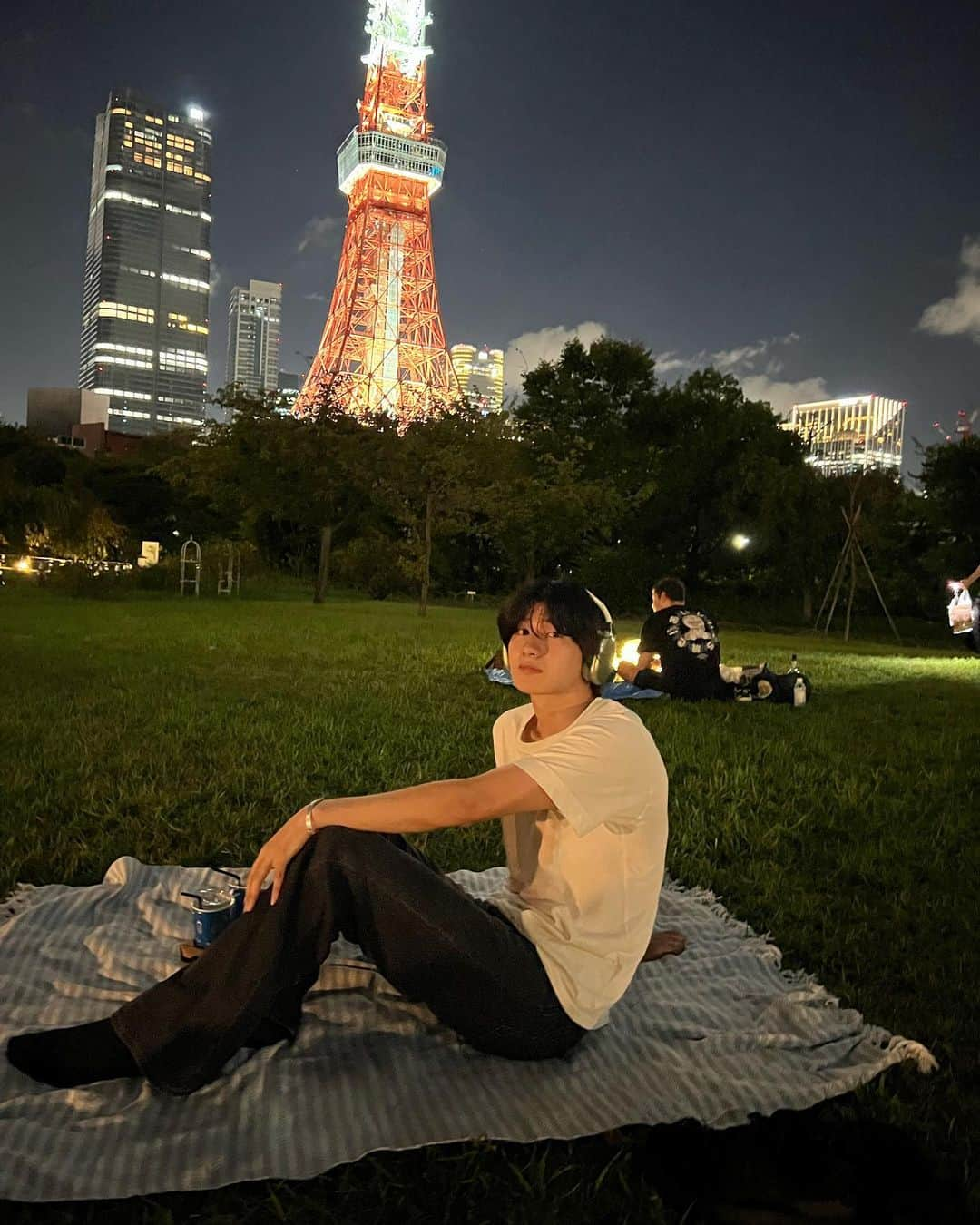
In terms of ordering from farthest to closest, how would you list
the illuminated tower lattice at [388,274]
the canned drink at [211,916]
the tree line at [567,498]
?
the illuminated tower lattice at [388,274] < the tree line at [567,498] < the canned drink at [211,916]

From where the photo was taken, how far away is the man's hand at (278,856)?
Result: 2.09 meters

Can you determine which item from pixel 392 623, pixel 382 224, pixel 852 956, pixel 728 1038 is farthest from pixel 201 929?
pixel 382 224

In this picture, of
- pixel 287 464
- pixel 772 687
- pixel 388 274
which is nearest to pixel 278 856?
pixel 772 687

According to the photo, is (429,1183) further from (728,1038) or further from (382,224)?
(382,224)

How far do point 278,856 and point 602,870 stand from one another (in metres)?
0.78

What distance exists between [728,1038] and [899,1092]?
446mm

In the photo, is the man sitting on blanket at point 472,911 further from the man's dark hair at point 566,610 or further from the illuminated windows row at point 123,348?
the illuminated windows row at point 123,348

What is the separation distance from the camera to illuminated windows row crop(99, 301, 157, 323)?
193 metres

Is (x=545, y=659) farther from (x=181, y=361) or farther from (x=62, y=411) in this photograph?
(x=181, y=361)

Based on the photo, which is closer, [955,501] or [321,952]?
[321,952]

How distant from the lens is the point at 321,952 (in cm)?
214

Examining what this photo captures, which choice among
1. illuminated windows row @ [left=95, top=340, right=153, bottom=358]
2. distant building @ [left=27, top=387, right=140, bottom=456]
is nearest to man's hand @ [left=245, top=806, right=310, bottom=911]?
distant building @ [left=27, top=387, right=140, bottom=456]

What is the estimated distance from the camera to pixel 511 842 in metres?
2.46

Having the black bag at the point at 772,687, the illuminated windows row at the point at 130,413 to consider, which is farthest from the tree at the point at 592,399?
the illuminated windows row at the point at 130,413
